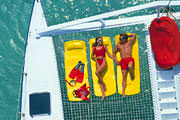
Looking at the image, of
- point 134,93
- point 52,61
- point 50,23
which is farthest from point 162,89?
point 50,23

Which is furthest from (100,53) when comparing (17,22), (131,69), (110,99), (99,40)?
(17,22)

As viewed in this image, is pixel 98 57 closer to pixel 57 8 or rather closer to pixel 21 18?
pixel 57 8

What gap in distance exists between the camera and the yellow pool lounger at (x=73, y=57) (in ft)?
17.8

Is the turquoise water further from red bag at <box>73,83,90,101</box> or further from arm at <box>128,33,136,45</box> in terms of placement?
red bag at <box>73,83,90,101</box>

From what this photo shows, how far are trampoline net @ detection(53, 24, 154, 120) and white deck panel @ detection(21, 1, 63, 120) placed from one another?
244mm

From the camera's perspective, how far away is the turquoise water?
6.38 metres

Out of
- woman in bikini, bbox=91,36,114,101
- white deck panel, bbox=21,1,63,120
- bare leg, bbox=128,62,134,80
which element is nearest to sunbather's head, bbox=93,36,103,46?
woman in bikini, bbox=91,36,114,101

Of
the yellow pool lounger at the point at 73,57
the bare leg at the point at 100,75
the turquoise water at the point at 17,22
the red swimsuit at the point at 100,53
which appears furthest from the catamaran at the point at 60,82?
the turquoise water at the point at 17,22

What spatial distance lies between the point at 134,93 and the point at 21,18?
183 inches

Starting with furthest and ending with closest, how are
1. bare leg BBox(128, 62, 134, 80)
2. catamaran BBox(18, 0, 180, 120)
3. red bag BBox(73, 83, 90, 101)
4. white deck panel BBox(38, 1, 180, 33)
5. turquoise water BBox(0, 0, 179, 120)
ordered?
turquoise water BBox(0, 0, 179, 120) < red bag BBox(73, 83, 90, 101) < bare leg BBox(128, 62, 134, 80) < catamaran BBox(18, 0, 180, 120) < white deck panel BBox(38, 1, 180, 33)

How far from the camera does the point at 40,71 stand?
5156 mm

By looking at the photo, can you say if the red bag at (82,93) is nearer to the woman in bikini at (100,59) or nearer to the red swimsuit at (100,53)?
the woman in bikini at (100,59)

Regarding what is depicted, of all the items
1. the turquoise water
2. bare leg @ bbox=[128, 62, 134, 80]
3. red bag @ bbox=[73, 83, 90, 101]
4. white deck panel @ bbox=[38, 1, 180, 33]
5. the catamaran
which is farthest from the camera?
the turquoise water

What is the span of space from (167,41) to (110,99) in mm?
2327
